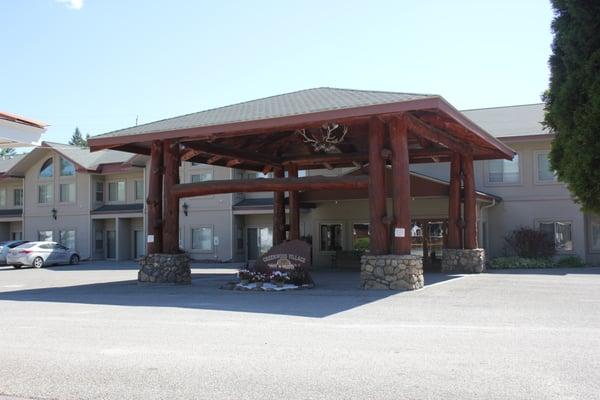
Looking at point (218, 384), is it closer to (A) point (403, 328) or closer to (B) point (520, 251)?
(A) point (403, 328)

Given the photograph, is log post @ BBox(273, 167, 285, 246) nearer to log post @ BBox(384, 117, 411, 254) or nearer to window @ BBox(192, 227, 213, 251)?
log post @ BBox(384, 117, 411, 254)

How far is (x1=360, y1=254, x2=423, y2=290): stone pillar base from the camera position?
607 inches

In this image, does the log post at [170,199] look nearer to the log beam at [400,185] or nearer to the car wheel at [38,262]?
the log beam at [400,185]

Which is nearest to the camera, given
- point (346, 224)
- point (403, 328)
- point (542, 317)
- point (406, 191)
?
point (403, 328)

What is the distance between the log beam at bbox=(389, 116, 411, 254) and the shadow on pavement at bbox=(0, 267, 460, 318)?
1.39 m

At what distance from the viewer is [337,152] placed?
80.4ft

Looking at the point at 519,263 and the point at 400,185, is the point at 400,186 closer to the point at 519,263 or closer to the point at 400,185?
the point at 400,185

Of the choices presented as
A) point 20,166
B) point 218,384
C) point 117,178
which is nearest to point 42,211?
point 20,166

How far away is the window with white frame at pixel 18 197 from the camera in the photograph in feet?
140

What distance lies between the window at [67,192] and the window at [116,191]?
2.32 m

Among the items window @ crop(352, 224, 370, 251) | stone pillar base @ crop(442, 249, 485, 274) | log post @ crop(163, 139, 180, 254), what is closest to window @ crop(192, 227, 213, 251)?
A: window @ crop(352, 224, 370, 251)

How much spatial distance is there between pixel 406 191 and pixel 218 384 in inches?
404

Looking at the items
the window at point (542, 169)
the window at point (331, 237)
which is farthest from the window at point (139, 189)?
the window at point (542, 169)

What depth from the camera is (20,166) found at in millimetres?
40562
